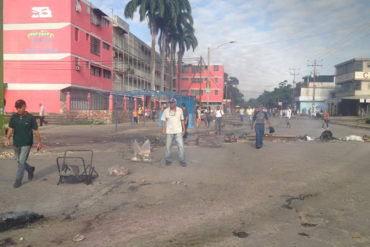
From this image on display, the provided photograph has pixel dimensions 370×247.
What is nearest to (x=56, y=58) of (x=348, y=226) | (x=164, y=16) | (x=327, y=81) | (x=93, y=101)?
(x=93, y=101)

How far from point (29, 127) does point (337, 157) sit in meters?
8.68

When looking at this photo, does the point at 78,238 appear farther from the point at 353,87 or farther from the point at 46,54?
the point at 353,87

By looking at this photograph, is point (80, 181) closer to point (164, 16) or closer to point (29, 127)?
point (29, 127)

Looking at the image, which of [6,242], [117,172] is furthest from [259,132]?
[6,242]

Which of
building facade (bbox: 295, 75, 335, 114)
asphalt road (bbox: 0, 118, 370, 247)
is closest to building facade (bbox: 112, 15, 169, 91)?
asphalt road (bbox: 0, 118, 370, 247)

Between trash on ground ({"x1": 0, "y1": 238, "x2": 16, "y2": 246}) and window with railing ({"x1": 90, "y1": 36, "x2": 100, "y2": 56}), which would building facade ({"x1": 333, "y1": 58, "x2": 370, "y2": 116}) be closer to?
window with railing ({"x1": 90, "y1": 36, "x2": 100, "y2": 56})

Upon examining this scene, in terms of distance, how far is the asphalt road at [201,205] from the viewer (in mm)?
3631

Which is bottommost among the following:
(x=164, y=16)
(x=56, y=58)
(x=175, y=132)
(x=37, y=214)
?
(x=37, y=214)

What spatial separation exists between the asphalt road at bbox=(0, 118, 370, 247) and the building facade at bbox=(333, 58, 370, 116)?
151 ft

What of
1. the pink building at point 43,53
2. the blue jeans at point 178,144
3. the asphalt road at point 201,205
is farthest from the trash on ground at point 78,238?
the pink building at point 43,53

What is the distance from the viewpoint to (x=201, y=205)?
479 centimetres

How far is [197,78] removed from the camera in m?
70.1

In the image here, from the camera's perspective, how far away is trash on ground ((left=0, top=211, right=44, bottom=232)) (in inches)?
156

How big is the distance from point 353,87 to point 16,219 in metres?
56.1
